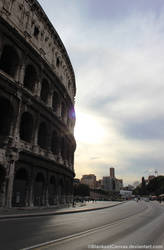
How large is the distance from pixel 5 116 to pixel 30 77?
23.1 ft

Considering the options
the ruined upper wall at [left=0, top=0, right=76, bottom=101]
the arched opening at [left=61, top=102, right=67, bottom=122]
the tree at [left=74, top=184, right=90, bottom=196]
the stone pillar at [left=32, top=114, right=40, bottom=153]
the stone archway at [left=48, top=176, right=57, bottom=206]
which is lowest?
the tree at [left=74, top=184, right=90, bottom=196]

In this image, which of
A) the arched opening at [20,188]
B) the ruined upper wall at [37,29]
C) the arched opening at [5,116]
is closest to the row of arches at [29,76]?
the ruined upper wall at [37,29]

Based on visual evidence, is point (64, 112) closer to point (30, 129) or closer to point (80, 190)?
point (30, 129)

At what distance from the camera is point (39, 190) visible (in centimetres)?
2617

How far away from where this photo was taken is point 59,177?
103ft

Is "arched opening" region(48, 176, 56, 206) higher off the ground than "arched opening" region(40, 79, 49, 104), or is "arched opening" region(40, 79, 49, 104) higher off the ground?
"arched opening" region(40, 79, 49, 104)

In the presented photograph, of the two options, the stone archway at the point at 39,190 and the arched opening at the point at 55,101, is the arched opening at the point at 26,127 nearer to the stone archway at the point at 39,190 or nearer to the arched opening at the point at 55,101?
the stone archway at the point at 39,190

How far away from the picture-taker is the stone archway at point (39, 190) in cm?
2533

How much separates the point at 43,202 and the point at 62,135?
10326mm

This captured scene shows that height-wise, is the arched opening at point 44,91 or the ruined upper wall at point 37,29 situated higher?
the ruined upper wall at point 37,29

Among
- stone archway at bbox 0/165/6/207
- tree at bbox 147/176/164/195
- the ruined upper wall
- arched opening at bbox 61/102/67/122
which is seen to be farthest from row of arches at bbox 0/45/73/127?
tree at bbox 147/176/164/195

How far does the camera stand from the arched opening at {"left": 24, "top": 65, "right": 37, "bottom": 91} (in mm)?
26828

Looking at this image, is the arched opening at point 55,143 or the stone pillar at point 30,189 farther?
the arched opening at point 55,143

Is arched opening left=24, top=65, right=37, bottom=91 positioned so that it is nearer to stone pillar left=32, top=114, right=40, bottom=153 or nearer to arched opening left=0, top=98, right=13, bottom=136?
stone pillar left=32, top=114, right=40, bottom=153
